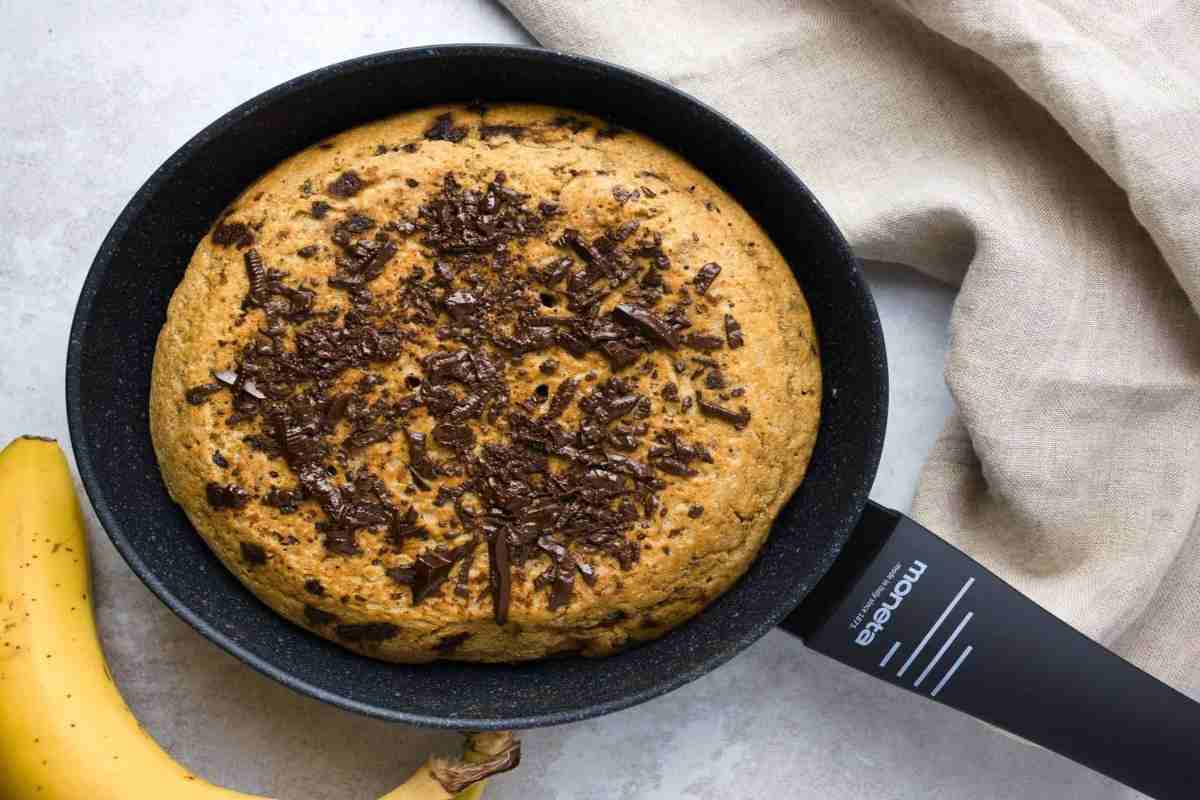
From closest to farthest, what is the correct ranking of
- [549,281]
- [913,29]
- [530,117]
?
[549,281] < [530,117] < [913,29]

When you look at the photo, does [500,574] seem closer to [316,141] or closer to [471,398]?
[471,398]

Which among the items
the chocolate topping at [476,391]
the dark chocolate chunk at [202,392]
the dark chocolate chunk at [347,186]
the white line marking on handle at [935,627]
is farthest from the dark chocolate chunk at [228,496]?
the white line marking on handle at [935,627]

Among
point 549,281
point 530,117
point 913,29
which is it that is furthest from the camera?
point 913,29

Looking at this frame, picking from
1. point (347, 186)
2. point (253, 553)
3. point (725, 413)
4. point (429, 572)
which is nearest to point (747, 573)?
point (725, 413)

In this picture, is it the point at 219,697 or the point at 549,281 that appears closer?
the point at 549,281

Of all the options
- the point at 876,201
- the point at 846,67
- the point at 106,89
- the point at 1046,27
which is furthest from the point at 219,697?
the point at 1046,27

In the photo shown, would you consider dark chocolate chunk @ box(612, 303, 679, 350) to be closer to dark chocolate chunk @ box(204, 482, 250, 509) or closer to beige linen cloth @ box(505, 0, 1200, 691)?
beige linen cloth @ box(505, 0, 1200, 691)

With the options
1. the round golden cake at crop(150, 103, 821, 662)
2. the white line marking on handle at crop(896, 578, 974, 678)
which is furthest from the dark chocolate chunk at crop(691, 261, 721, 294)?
the white line marking on handle at crop(896, 578, 974, 678)

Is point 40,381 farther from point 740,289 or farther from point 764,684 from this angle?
point 764,684
